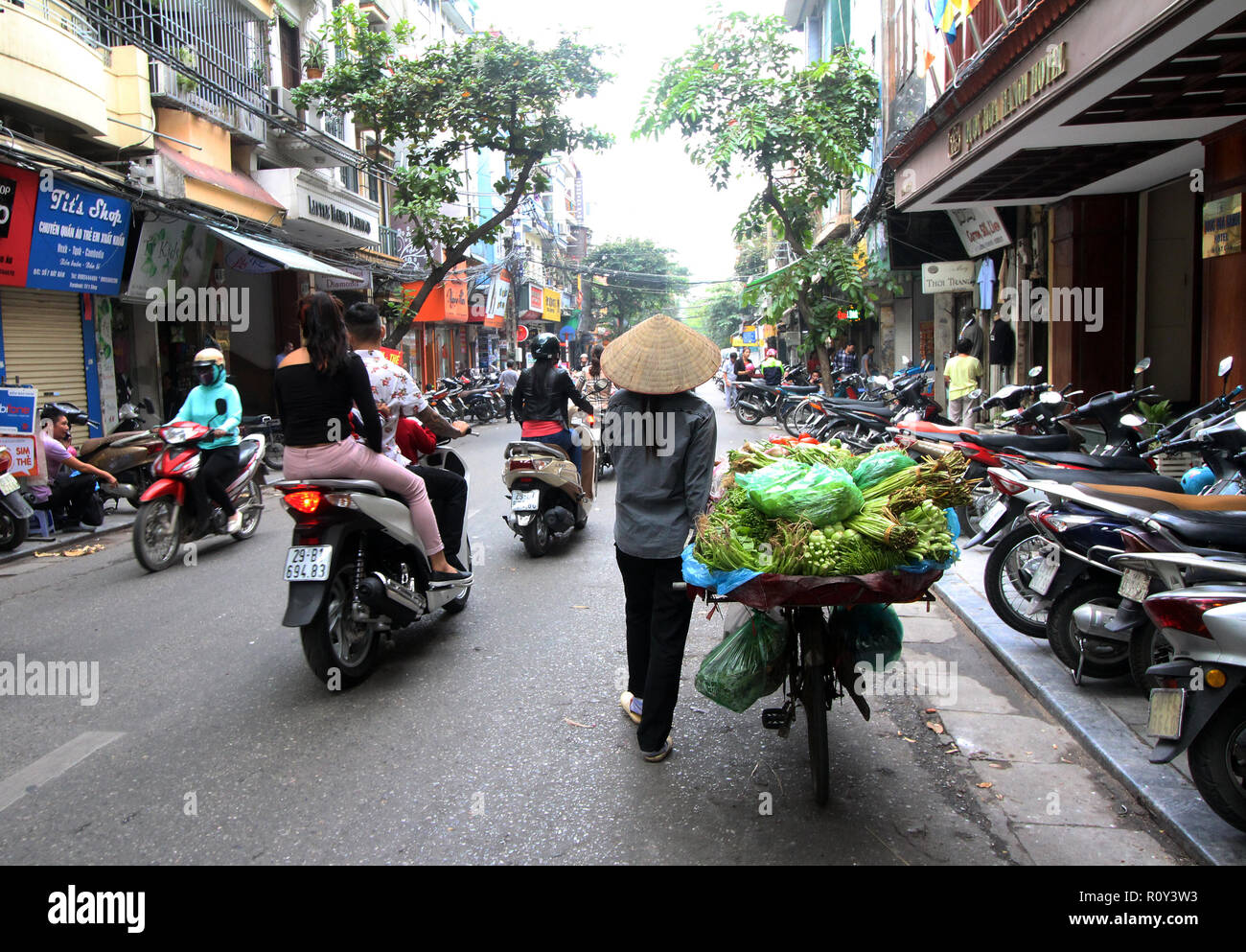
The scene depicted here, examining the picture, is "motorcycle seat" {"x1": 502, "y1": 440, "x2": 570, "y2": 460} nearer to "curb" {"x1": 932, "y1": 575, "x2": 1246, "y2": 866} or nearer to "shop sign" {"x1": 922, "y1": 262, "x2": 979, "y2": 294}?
"curb" {"x1": 932, "y1": 575, "x2": 1246, "y2": 866}

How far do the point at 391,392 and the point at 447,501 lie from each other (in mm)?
783

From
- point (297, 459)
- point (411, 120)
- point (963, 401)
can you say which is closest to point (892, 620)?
point (297, 459)

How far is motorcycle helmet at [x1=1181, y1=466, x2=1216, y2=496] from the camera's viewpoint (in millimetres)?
5031

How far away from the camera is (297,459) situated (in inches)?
176

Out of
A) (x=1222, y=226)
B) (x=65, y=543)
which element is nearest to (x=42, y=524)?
(x=65, y=543)

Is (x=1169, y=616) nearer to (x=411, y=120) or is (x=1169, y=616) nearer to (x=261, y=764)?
(x=261, y=764)

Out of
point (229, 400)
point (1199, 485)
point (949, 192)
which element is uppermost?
point (949, 192)

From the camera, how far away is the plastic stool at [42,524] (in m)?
8.57

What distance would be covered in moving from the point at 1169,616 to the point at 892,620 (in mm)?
920

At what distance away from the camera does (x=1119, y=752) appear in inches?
142

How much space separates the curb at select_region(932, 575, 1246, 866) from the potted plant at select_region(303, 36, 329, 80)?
59.4ft

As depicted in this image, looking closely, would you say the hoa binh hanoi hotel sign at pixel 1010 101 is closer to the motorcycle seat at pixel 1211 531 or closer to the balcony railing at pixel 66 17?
the motorcycle seat at pixel 1211 531

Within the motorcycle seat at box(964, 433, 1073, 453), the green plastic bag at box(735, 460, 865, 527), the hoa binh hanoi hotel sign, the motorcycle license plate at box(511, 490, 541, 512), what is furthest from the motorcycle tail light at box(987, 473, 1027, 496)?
the motorcycle license plate at box(511, 490, 541, 512)

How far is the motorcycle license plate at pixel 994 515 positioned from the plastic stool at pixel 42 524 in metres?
8.15
